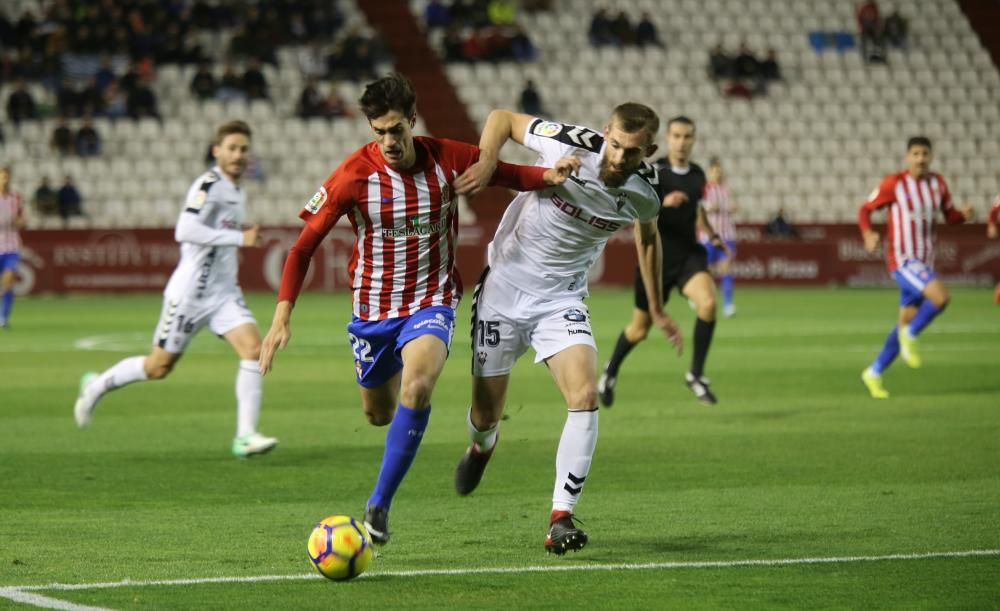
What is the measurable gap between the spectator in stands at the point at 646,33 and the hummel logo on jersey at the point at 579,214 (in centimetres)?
3032

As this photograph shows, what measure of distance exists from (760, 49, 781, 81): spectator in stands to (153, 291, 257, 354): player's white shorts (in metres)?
28.4


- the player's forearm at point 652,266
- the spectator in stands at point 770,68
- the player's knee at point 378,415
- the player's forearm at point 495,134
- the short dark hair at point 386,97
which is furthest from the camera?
the spectator in stands at point 770,68

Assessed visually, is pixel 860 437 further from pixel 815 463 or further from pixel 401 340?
pixel 401 340

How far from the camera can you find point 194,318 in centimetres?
1032

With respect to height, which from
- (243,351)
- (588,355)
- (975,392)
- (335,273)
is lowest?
(335,273)

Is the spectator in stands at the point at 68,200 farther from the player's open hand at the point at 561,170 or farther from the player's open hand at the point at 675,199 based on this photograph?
the player's open hand at the point at 561,170

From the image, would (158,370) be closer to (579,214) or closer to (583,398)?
(579,214)

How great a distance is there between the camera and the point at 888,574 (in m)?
6.18

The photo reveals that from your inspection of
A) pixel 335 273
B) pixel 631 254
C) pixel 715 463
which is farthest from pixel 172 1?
pixel 715 463

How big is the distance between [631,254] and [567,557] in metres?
25.3

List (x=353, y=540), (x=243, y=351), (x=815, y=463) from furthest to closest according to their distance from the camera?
(x=243, y=351) → (x=815, y=463) → (x=353, y=540)

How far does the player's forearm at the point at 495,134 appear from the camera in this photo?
6.88 m

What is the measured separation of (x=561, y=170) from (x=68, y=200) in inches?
1027

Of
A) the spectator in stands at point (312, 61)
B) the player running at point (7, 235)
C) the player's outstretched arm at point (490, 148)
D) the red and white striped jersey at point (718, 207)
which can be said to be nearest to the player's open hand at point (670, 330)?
the player's outstretched arm at point (490, 148)
